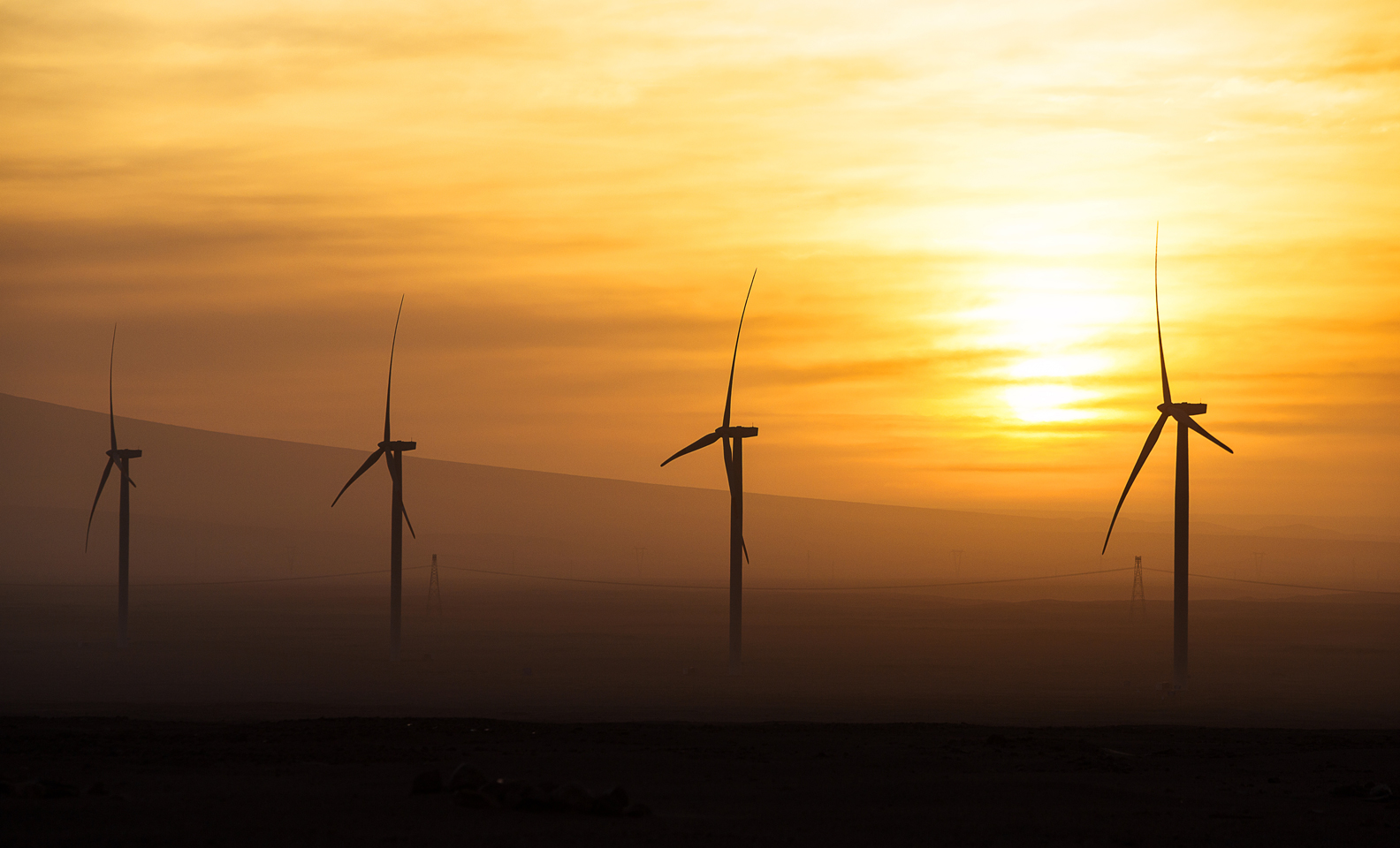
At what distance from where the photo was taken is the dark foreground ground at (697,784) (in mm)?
20328

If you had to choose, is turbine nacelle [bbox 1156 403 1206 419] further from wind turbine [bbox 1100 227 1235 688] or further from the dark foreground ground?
the dark foreground ground

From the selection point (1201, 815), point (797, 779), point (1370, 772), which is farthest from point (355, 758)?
point (1370, 772)

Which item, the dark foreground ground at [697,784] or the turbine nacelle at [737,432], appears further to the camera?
the turbine nacelle at [737,432]

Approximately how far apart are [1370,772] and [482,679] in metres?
46.6

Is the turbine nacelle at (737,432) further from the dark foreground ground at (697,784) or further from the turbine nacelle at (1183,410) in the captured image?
the dark foreground ground at (697,784)

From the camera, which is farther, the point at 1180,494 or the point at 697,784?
the point at 1180,494

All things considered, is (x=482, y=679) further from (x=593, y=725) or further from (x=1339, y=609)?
(x=1339, y=609)

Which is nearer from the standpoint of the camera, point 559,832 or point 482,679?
point 559,832

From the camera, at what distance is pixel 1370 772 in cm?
2880

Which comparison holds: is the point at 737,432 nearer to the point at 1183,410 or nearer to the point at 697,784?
the point at 1183,410

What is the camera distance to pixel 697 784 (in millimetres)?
25859

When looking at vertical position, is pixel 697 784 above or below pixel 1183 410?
below

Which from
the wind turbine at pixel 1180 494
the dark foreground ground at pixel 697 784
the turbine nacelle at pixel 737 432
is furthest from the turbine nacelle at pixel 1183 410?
the dark foreground ground at pixel 697 784

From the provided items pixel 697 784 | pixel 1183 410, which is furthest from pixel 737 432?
pixel 697 784
